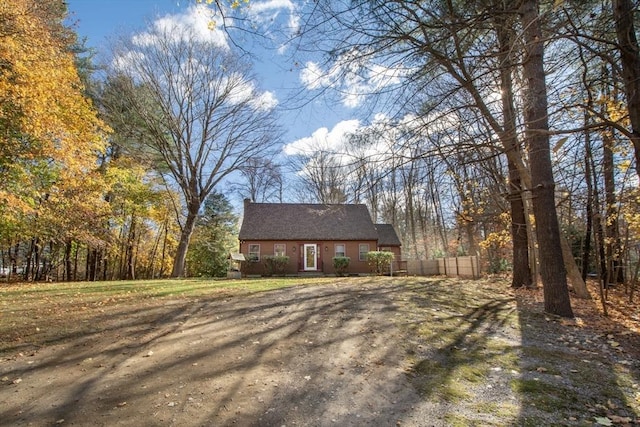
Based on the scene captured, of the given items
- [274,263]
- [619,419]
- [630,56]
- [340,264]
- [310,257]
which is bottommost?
[619,419]

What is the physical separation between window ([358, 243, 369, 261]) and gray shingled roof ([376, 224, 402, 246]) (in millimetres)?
1749

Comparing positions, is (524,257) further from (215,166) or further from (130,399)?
(215,166)

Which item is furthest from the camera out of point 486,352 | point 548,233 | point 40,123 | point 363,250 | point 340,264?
point 363,250

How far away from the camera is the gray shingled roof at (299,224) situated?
21.3m

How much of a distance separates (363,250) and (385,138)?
60.3 ft

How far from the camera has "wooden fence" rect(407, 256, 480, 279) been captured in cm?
1473

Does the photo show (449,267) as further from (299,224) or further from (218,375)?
(218,375)

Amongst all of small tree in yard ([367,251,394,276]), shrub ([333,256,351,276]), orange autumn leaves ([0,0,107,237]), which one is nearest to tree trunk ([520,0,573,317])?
small tree in yard ([367,251,394,276])

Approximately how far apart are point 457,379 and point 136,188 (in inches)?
868

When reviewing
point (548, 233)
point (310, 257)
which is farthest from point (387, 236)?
point (548, 233)

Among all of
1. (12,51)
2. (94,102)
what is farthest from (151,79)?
(12,51)

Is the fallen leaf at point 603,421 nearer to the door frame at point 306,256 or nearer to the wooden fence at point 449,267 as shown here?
the wooden fence at point 449,267

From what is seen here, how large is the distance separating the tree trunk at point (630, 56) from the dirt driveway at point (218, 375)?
3495 millimetres

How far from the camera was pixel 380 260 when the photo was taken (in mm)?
19641
